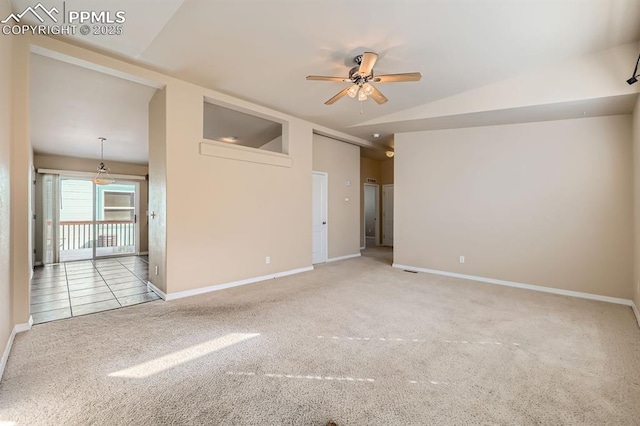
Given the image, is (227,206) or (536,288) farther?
(536,288)

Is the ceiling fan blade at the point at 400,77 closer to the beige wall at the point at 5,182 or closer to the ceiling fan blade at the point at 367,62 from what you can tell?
the ceiling fan blade at the point at 367,62

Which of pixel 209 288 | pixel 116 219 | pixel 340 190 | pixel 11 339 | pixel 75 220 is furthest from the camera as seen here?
pixel 116 219

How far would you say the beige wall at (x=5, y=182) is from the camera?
2.11 metres

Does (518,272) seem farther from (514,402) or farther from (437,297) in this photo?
(514,402)

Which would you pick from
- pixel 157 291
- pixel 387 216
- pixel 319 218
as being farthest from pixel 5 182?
pixel 387 216

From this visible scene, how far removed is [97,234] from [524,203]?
9.82 metres

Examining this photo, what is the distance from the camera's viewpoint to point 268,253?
489cm

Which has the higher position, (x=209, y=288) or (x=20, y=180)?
(x=20, y=180)

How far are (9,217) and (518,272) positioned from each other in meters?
6.46

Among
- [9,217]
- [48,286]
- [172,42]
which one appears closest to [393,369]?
[9,217]

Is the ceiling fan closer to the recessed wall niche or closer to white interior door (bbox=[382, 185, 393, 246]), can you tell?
the recessed wall niche

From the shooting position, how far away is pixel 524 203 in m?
4.54

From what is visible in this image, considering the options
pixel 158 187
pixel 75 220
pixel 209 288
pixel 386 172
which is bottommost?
pixel 209 288

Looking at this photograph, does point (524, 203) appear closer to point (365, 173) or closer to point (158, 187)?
point (365, 173)
